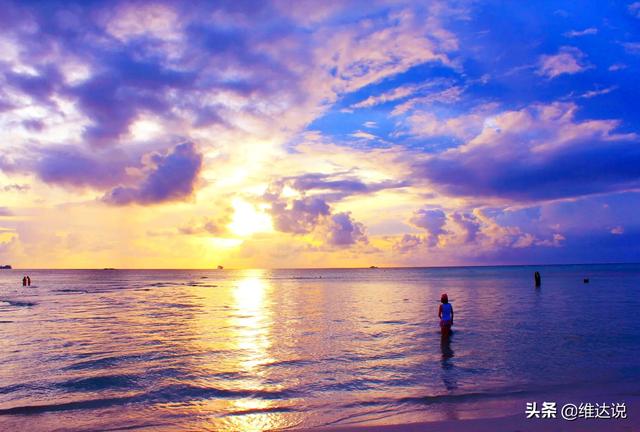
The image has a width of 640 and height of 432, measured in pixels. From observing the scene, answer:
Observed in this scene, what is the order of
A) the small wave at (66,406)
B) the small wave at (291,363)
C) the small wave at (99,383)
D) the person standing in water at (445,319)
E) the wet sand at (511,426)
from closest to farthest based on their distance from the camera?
the wet sand at (511,426)
the small wave at (66,406)
the small wave at (99,383)
the small wave at (291,363)
the person standing in water at (445,319)

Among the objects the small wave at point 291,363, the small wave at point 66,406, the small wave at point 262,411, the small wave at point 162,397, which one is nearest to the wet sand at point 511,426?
the small wave at point 262,411

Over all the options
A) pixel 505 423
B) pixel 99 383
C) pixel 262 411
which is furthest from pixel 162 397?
pixel 505 423

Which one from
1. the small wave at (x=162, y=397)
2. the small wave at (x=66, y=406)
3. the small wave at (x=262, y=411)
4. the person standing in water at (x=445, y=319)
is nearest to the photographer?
the small wave at (x=262, y=411)

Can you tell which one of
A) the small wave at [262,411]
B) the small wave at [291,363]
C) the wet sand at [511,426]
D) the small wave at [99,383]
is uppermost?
the wet sand at [511,426]

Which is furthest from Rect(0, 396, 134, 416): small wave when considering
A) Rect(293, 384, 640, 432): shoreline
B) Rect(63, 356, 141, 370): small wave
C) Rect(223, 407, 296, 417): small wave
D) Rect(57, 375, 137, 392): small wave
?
Rect(293, 384, 640, 432): shoreline

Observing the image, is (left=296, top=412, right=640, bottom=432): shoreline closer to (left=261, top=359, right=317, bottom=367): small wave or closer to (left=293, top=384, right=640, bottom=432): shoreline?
(left=293, top=384, right=640, bottom=432): shoreline

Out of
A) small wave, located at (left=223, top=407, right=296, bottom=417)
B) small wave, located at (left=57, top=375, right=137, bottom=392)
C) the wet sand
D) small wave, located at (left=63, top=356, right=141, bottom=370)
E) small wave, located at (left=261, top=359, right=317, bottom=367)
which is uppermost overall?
the wet sand

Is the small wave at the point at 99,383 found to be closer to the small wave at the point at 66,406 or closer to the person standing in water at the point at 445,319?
the small wave at the point at 66,406

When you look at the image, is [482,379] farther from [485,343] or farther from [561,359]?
[485,343]

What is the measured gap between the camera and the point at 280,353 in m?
21.6

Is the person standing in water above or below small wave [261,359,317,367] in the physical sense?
above

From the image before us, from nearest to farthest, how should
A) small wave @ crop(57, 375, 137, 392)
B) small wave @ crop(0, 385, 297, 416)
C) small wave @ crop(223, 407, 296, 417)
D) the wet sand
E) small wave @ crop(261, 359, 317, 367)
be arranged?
the wet sand < small wave @ crop(223, 407, 296, 417) < small wave @ crop(0, 385, 297, 416) < small wave @ crop(57, 375, 137, 392) < small wave @ crop(261, 359, 317, 367)

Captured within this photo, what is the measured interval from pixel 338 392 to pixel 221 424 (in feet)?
14.4

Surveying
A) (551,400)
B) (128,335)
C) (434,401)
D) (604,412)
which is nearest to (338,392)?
(434,401)
